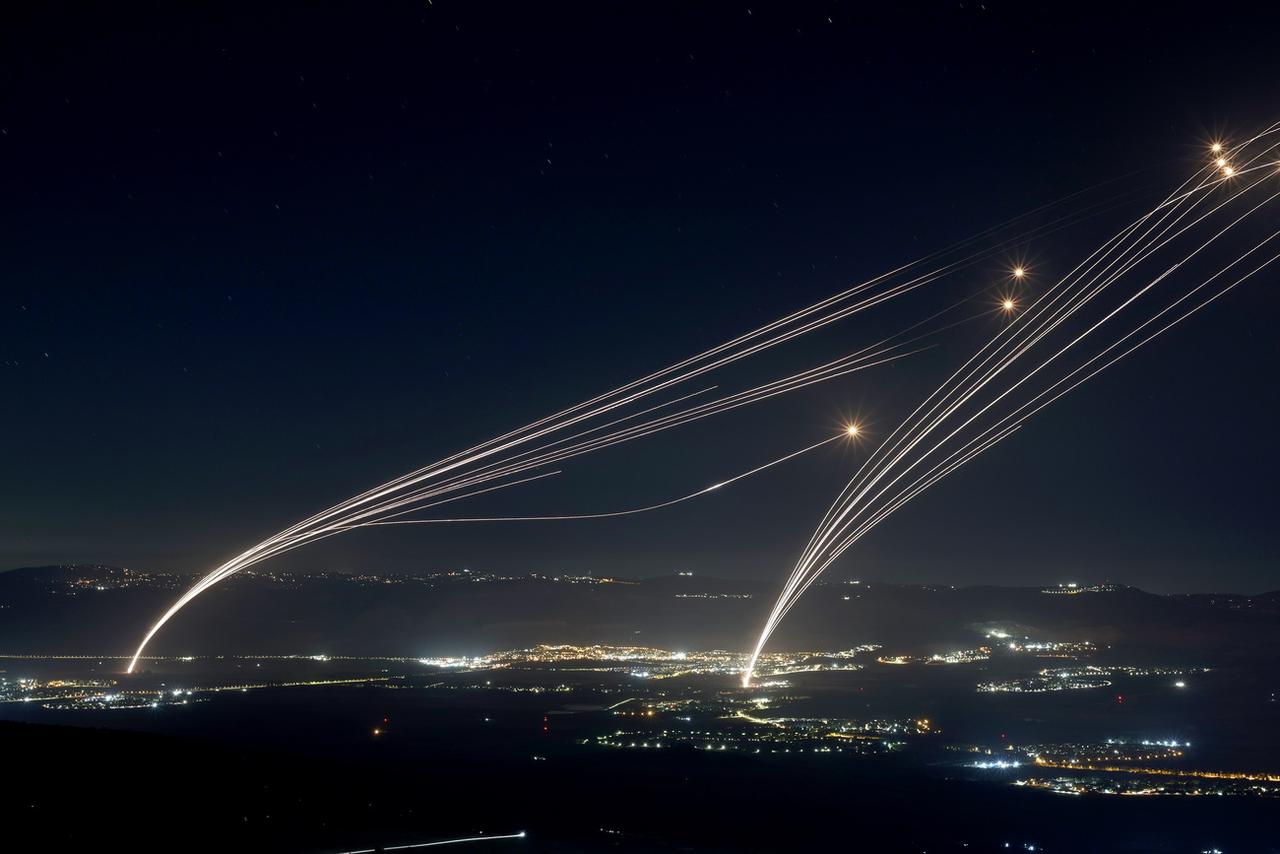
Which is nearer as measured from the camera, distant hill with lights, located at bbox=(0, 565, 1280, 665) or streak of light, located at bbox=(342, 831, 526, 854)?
streak of light, located at bbox=(342, 831, 526, 854)

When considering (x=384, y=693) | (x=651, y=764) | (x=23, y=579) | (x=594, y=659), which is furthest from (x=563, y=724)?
(x=23, y=579)

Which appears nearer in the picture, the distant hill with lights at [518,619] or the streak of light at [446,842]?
the streak of light at [446,842]

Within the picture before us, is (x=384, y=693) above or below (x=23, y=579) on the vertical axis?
below

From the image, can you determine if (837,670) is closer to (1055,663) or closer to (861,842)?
A: (1055,663)

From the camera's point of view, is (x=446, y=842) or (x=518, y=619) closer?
(x=446, y=842)

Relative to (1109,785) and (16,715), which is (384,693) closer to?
(16,715)

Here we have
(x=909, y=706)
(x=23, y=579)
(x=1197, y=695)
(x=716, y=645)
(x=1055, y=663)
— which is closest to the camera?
(x=909, y=706)

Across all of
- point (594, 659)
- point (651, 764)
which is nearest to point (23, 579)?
point (594, 659)

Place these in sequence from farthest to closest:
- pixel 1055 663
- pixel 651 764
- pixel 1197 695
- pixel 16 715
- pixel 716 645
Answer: pixel 716 645 → pixel 1055 663 → pixel 1197 695 → pixel 16 715 → pixel 651 764

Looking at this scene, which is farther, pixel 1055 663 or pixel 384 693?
pixel 1055 663

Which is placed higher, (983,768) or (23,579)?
(23,579)
